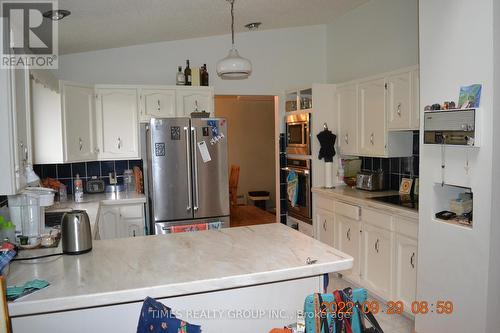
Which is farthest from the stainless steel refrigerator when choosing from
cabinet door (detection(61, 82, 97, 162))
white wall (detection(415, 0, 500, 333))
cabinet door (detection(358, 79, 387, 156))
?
white wall (detection(415, 0, 500, 333))

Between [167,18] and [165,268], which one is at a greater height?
[167,18]

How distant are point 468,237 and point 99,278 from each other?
211 centimetres

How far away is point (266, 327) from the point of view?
1895 mm

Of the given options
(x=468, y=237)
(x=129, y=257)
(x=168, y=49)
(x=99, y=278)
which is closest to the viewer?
(x=99, y=278)

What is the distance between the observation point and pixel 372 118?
382cm

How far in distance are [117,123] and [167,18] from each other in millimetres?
1344

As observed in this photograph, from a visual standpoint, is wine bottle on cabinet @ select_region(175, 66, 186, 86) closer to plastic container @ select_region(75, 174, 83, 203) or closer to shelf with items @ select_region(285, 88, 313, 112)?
shelf with items @ select_region(285, 88, 313, 112)

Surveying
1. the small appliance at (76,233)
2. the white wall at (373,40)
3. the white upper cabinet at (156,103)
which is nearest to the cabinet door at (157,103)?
the white upper cabinet at (156,103)

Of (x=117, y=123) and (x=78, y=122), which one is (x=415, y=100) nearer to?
(x=117, y=123)

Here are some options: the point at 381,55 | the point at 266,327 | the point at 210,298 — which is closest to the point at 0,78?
the point at 210,298

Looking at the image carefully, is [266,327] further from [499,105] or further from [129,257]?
[499,105]

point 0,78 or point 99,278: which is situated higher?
point 0,78

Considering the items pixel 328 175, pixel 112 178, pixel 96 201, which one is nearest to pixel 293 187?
pixel 328 175

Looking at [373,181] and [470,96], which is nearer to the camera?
[470,96]
